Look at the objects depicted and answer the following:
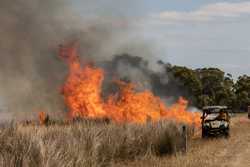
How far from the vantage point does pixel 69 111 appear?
2933 centimetres

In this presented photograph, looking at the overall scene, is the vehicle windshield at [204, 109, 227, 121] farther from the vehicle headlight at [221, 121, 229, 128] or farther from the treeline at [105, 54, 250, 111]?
the treeline at [105, 54, 250, 111]

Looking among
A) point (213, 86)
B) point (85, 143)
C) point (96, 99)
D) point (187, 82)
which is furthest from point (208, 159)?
point (213, 86)

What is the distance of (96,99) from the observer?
1143 inches

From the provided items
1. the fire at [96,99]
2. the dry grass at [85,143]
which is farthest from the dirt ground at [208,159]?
the fire at [96,99]

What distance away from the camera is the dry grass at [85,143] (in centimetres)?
1074

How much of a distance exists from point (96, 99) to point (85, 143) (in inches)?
556

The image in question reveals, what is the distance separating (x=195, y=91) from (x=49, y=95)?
1618 inches

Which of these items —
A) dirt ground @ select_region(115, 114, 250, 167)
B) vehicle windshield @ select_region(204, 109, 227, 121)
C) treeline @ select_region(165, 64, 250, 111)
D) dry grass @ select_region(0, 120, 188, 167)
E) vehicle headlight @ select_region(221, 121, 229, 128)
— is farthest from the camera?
treeline @ select_region(165, 64, 250, 111)

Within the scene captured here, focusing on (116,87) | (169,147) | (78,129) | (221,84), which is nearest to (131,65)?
(116,87)

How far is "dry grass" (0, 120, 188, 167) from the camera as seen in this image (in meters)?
10.7

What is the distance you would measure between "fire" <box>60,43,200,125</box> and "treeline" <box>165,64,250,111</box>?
117 ft

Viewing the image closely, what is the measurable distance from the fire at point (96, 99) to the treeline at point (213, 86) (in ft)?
117

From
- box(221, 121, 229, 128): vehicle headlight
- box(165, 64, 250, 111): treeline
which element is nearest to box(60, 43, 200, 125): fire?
box(221, 121, 229, 128): vehicle headlight

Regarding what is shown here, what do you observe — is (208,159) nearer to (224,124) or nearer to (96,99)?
(96,99)
